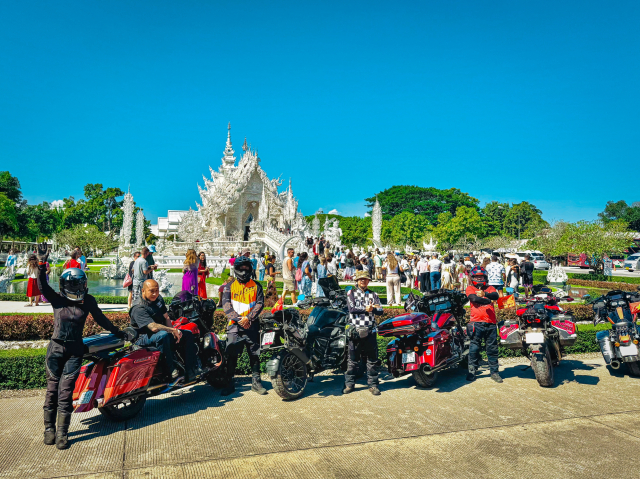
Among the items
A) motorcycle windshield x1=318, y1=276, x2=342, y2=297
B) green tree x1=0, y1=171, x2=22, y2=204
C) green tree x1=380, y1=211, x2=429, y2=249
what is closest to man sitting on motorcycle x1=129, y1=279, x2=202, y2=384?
motorcycle windshield x1=318, y1=276, x2=342, y2=297

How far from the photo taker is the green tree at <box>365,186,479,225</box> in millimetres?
79250

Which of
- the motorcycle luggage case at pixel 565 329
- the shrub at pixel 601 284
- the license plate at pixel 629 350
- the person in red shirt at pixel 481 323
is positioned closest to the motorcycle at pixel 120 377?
the person in red shirt at pixel 481 323

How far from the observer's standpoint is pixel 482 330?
6.84 meters

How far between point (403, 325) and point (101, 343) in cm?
361

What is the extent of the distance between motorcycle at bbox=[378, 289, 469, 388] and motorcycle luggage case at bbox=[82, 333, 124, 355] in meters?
3.22

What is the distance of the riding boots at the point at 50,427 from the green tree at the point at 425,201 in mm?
75650

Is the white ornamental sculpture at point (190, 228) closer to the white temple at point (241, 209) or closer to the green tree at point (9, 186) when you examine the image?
the white temple at point (241, 209)

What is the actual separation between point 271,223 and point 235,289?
42.3 m

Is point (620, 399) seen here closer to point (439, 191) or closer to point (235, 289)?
point (235, 289)

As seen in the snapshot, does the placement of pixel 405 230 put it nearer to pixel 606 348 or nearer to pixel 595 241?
pixel 595 241

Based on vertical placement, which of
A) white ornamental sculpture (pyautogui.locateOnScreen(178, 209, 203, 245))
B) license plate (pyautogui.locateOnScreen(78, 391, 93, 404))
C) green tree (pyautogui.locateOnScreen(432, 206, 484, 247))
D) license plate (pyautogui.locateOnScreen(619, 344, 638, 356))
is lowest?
license plate (pyautogui.locateOnScreen(78, 391, 93, 404))

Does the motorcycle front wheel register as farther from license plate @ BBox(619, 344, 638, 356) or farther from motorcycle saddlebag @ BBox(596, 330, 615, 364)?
license plate @ BBox(619, 344, 638, 356)

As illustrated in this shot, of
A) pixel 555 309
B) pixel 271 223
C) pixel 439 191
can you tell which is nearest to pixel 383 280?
pixel 555 309

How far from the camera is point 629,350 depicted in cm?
642
